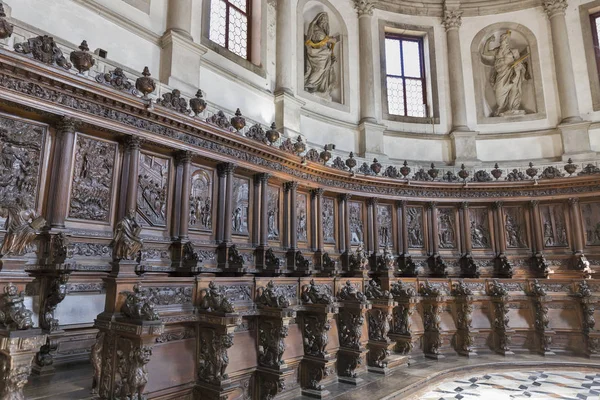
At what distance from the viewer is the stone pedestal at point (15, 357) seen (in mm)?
2624

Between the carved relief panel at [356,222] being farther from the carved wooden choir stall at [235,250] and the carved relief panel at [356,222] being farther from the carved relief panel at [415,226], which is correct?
the carved relief panel at [415,226]

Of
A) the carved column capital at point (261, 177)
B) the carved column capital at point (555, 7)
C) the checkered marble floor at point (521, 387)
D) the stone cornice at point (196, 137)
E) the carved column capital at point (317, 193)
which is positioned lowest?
the checkered marble floor at point (521, 387)

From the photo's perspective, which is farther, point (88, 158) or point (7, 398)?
point (88, 158)

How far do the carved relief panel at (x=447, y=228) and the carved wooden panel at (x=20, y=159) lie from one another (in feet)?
30.5

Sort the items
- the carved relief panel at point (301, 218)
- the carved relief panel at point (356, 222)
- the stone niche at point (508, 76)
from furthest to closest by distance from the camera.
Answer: the stone niche at point (508, 76) < the carved relief panel at point (356, 222) < the carved relief panel at point (301, 218)

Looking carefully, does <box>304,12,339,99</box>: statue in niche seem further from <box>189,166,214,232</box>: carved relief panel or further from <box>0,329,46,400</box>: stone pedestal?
<box>0,329,46,400</box>: stone pedestal

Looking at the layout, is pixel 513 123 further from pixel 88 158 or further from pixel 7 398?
pixel 7 398

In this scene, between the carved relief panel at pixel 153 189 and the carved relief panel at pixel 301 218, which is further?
the carved relief panel at pixel 301 218

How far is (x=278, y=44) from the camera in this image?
34.2ft

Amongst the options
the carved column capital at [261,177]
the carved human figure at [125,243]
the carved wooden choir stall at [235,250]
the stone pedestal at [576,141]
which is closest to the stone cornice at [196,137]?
the carved wooden choir stall at [235,250]

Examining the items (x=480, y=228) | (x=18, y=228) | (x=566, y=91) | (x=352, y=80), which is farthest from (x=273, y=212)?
(x=566, y=91)

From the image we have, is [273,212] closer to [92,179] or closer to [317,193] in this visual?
[317,193]

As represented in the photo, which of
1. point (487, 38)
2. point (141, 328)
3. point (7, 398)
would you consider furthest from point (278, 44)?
point (7, 398)

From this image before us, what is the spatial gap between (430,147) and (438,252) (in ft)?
11.7
